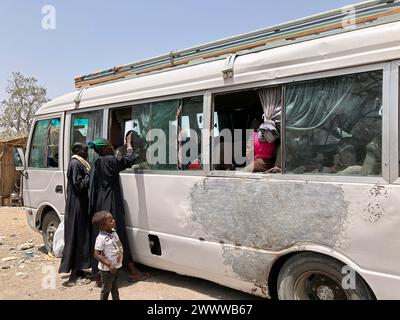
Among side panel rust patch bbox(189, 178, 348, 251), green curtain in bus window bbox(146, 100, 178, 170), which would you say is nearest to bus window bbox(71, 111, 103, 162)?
green curtain in bus window bbox(146, 100, 178, 170)

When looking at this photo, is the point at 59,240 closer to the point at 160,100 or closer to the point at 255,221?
the point at 160,100

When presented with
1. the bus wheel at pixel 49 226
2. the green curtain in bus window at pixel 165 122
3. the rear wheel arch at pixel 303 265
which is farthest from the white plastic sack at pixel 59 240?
the rear wheel arch at pixel 303 265

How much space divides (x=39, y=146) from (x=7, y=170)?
8639mm

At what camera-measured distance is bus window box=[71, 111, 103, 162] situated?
5.23 meters

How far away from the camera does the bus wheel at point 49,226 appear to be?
20.1 ft

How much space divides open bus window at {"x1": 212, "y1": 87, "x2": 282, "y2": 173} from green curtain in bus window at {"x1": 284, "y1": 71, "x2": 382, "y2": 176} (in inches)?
8.7

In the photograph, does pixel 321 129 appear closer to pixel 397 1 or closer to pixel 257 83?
pixel 257 83

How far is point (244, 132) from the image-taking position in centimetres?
470

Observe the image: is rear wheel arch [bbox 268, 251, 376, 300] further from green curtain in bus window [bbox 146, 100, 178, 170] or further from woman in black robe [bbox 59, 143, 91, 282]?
woman in black robe [bbox 59, 143, 91, 282]

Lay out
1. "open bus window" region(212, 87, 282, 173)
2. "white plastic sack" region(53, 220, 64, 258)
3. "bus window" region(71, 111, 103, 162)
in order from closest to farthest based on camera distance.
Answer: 1. "open bus window" region(212, 87, 282, 173)
2. "bus window" region(71, 111, 103, 162)
3. "white plastic sack" region(53, 220, 64, 258)

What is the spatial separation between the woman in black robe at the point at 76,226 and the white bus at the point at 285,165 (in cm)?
61

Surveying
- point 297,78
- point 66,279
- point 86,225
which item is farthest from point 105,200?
point 297,78

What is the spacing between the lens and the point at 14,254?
6648 mm
